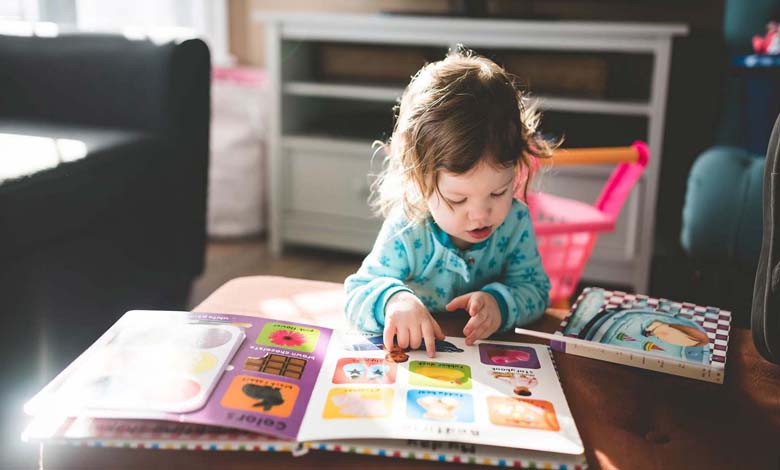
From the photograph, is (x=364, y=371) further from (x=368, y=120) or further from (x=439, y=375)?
(x=368, y=120)

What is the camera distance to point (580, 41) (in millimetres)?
1896

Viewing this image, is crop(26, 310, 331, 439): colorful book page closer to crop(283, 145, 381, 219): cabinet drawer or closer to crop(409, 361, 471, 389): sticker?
crop(409, 361, 471, 389): sticker

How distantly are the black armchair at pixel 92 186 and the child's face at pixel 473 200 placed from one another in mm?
715

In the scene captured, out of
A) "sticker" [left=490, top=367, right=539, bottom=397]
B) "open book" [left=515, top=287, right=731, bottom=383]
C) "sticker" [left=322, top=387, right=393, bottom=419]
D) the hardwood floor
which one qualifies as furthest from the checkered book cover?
the hardwood floor

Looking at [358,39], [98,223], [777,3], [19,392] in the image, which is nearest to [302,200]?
[358,39]

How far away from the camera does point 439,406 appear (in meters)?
0.59

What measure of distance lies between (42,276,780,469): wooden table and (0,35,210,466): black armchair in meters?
0.63

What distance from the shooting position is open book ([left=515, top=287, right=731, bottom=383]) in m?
0.70

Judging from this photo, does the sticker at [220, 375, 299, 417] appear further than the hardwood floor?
No

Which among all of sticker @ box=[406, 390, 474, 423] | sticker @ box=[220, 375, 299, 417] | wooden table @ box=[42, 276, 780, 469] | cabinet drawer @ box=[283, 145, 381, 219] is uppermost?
sticker @ box=[220, 375, 299, 417]

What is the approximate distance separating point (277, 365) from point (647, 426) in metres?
0.31

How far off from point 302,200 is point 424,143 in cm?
148

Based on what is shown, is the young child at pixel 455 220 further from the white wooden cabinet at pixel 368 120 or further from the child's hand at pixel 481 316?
the white wooden cabinet at pixel 368 120

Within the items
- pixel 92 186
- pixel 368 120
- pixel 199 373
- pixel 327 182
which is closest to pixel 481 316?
pixel 199 373
